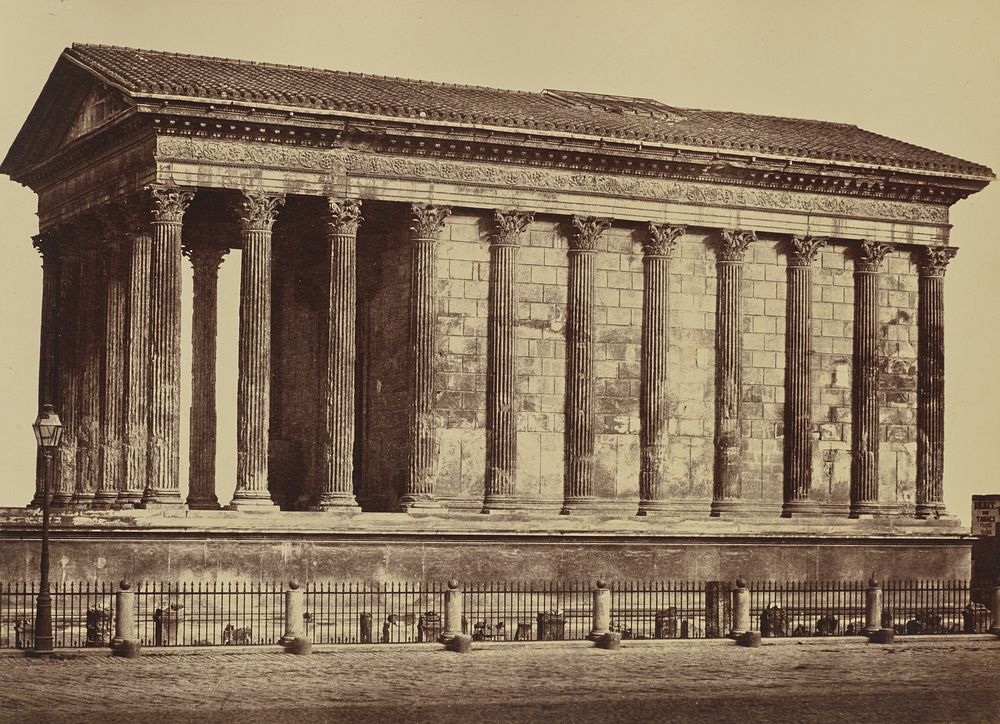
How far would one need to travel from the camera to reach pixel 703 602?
4522cm

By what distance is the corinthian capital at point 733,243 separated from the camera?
47531 millimetres

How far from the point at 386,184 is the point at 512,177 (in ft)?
9.85

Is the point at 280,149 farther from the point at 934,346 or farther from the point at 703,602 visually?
the point at 934,346

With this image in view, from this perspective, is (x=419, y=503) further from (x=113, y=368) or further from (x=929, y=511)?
(x=929, y=511)

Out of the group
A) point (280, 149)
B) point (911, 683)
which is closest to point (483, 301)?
point (280, 149)

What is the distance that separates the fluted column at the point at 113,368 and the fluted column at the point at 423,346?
6248 mm

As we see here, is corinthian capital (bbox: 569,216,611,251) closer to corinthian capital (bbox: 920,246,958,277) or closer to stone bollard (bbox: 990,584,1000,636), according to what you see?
corinthian capital (bbox: 920,246,958,277)

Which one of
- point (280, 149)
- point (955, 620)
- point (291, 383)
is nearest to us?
point (280, 149)

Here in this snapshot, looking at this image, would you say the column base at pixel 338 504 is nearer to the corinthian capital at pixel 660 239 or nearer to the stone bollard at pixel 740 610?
the stone bollard at pixel 740 610

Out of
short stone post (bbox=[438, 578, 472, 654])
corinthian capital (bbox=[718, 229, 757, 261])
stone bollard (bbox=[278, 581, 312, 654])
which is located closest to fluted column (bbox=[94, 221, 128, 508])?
stone bollard (bbox=[278, 581, 312, 654])

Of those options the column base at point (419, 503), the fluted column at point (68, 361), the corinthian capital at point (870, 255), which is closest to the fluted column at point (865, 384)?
the corinthian capital at point (870, 255)

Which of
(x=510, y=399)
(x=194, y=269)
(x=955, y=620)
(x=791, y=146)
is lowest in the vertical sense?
(x=955, y=620)

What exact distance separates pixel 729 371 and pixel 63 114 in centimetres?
1616

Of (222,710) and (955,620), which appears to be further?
(955,620)
